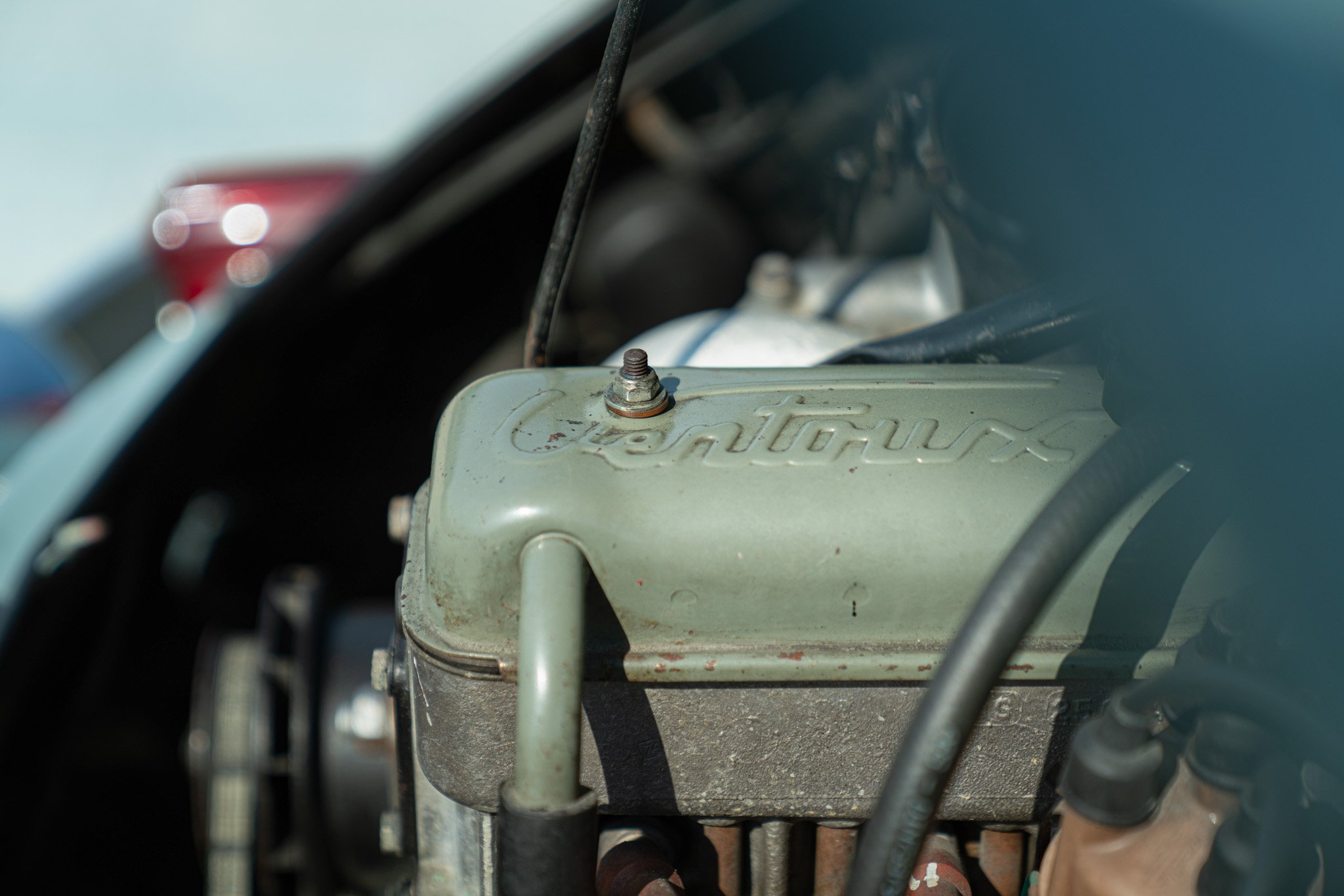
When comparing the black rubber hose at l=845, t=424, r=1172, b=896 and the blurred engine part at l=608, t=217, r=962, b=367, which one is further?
the blurred engine part at l=608, t=217, r=962, b=367

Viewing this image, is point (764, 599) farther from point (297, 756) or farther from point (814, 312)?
point (814, 312)

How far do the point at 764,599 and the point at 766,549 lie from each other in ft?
0.11

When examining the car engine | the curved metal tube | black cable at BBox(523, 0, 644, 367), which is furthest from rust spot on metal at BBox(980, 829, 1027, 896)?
black cable at BBox(523, 0, 644, 367)

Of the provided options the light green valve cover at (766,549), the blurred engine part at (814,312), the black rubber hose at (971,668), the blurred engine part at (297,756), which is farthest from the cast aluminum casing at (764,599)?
the blurred engine part at (297,756)

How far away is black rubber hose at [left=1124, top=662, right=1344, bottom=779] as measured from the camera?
52cm

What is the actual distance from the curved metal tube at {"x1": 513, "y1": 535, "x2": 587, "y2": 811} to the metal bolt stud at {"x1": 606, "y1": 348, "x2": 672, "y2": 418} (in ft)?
0.45

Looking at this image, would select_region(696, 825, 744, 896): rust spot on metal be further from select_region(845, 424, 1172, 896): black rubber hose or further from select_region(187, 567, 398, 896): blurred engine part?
select_region(187, 567, 398, 896): blurred engine part

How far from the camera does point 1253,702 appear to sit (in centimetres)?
53

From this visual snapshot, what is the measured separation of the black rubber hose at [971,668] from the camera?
0.53 metres

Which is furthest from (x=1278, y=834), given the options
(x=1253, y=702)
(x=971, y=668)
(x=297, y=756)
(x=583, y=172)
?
(x=297, y=756)

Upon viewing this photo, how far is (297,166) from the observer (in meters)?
2.20

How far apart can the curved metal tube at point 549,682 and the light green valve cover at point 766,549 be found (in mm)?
29

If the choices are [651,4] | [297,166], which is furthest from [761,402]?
[297,166]

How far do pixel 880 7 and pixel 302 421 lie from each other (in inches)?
43.3
